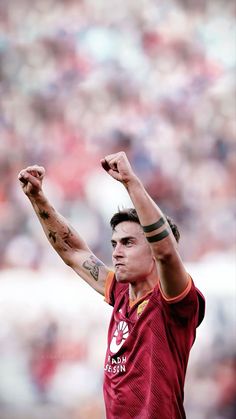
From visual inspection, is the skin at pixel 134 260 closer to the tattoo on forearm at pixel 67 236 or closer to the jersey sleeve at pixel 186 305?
the jersey sleeve at pixel 186 305

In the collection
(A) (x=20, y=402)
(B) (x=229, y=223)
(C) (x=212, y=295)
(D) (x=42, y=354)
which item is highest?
(B) (x=229, y=223)

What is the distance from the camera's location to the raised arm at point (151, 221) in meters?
2.42

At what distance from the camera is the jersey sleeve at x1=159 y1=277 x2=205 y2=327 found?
2.54m

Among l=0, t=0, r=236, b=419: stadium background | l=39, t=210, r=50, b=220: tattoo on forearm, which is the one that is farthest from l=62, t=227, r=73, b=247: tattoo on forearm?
l=0, t=0, r=236, b=419: stadium background

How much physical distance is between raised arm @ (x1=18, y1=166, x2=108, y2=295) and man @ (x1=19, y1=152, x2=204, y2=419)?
0.21 meters

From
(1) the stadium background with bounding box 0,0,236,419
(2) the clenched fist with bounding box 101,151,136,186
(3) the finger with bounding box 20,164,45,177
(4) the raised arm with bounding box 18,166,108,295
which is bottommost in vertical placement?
(2) the clenched fist with bounding box 101,151,136,186

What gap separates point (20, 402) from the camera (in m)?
5.45

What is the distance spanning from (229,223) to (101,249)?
1.12 meters

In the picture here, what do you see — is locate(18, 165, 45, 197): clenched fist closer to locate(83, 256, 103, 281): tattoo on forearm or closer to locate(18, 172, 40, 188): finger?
locate(18, 172, 40, 188): finger

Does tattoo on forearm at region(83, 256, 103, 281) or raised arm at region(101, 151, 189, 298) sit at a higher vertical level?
tattoo on forearm at region(83, 256, 103, 281)

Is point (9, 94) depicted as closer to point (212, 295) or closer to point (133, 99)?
point (133, 99)

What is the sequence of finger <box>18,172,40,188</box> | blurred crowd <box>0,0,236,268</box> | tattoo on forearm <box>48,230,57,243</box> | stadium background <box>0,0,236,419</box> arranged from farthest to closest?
blurred crowd <box>0,0,236,268</box>
stadium background <box>0,0,236,419</box>
tattoo on forearm <box>48,230,57,243</box>
finger <box>18,172,40,188</box>

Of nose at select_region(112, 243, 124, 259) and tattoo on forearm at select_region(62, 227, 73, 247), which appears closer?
nose at select_region(112, 243, 124, 259)

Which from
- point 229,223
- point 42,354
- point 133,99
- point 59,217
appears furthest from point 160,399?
point 133,99
